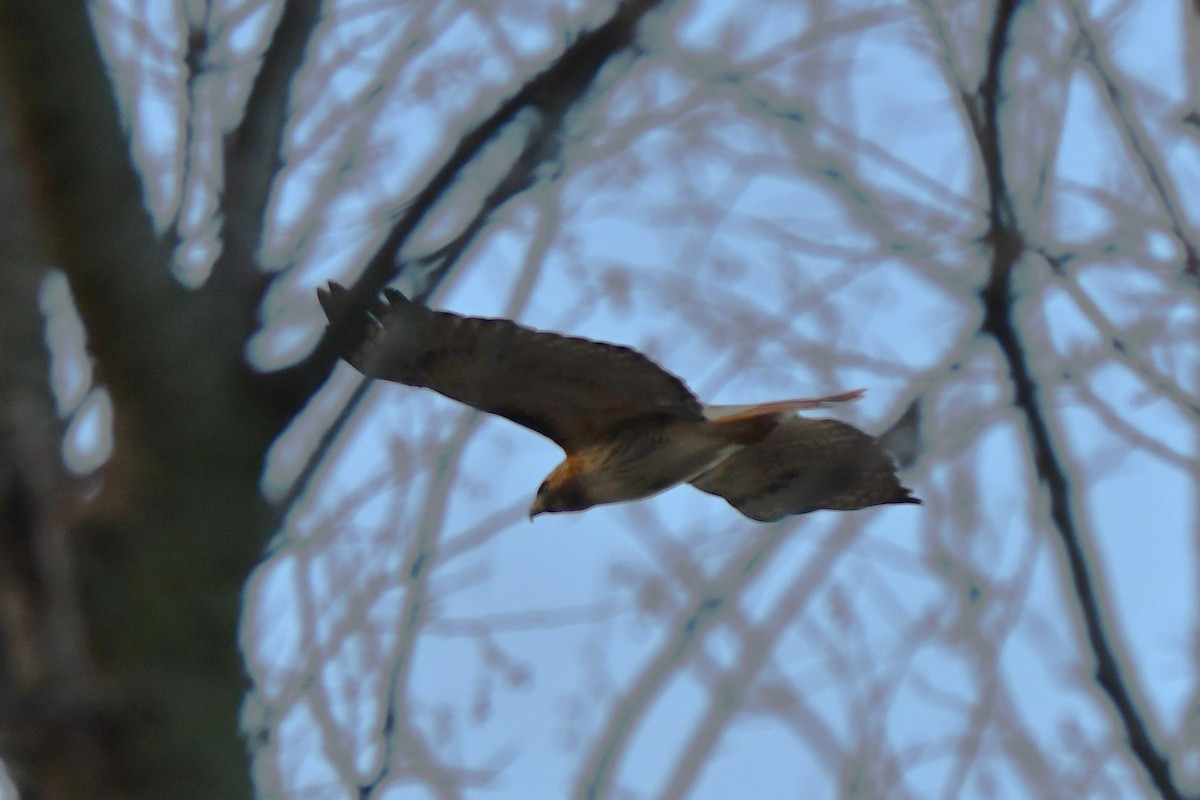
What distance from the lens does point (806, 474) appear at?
167 inches

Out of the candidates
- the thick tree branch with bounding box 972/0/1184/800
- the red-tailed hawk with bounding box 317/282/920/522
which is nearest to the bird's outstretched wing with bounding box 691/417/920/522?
the red-tailed hawk with bounding box 317/282/920/522

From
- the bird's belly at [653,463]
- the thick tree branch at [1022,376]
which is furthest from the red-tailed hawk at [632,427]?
the thick tree branch at [1022,376]

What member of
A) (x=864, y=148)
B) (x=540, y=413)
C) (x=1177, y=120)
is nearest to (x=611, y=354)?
(x=540, y=413)

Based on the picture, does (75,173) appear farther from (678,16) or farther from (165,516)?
(678,16)

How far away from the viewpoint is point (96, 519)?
223cm

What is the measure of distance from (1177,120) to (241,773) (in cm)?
421

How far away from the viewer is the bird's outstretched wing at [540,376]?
3268 millimetres

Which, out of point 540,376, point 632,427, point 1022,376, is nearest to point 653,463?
point 632,427

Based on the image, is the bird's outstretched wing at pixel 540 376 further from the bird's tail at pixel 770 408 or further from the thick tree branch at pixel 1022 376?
the thick tree branch at pixel 1022 376

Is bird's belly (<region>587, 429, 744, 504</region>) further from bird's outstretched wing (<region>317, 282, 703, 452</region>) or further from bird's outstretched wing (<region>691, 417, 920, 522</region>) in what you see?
bird's outstretched wing (<region>691, 417, 920, 522</region>)

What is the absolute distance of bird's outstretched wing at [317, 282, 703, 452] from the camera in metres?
3.27

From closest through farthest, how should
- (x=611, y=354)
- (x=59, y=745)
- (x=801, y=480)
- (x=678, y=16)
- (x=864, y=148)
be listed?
(x=59, y=745) → (x=678, y=16) → (x=611, y=354) → (x=801, y=480) → (x=864, y=148)

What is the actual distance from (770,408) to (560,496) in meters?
0.82

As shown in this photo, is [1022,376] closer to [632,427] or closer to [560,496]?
[632,427]
